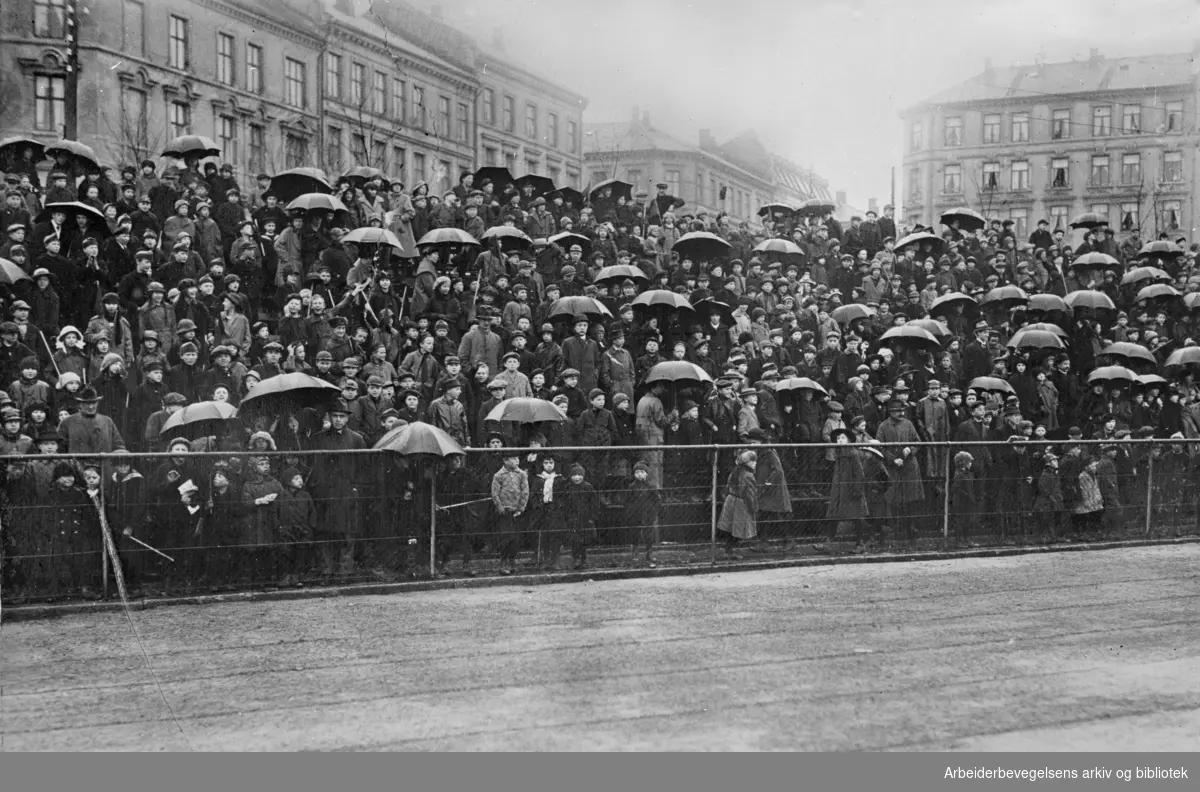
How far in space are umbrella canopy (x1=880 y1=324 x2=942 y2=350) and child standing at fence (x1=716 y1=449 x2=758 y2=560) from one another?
5.66m

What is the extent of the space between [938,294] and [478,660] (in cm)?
1493

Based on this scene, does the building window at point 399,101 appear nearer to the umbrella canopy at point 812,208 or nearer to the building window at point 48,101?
the building window at point 48,101

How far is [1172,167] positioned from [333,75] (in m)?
43.7

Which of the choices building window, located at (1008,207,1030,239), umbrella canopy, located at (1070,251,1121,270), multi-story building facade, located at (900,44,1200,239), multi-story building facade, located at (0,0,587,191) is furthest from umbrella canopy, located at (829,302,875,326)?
building window, located at (1008,207,1030,239)

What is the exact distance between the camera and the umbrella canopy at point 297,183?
17938 mm

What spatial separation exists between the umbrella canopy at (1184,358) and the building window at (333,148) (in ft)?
119

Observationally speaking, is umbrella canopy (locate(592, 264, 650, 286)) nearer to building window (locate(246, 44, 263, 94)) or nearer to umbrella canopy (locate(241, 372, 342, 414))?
umbrella canopy (locate(241, 372, 342, 414))

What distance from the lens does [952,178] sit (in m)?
75.0

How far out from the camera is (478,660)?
834 centimetres

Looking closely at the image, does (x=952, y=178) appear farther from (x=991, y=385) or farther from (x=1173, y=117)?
(x=991, y=385)

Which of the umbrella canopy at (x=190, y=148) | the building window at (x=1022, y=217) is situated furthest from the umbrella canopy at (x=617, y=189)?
the building window at (x=1022, y=217)

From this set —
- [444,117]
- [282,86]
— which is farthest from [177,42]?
[444,117]

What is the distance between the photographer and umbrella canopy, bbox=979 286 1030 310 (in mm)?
20094

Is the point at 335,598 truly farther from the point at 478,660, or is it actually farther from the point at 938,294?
the point at 938,294
